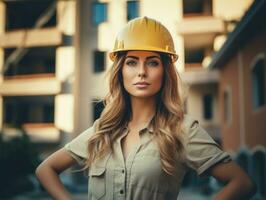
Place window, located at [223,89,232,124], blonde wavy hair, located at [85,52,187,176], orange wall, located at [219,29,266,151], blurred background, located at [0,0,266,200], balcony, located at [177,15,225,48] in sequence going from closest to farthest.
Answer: blonde wavy hair, located at [85,52,187,176] < orange wall, located at [219,29,266,151] < window, located at [223,89,232,124] < balcony, located at [177,15,225,48] < blurred background, located at [0,0,266,200]

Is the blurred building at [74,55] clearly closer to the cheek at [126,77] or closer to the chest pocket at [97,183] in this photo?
the cheek at [126,77]

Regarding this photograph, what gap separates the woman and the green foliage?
478 inches

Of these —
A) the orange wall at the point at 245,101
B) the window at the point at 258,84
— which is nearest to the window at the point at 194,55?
the orange wall at the point at 245,101

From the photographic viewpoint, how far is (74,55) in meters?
22.8

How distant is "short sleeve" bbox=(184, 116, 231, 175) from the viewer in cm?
192

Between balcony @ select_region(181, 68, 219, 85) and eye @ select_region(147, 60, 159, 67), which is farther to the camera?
balcony @ select_region(181, 68, 219, 85)

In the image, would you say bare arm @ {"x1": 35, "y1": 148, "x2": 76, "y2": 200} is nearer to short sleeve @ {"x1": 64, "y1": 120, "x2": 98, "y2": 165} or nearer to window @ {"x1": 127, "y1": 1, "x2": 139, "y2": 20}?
short sleeve @ {"x1": 64, "y1": 120, "x2": 98, "y2": 165}

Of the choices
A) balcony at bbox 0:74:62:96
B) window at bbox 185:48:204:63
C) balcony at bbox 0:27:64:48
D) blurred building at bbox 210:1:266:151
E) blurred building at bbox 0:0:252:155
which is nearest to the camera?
blurred building at bbox 210:1:266:151

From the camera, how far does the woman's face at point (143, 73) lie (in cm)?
217

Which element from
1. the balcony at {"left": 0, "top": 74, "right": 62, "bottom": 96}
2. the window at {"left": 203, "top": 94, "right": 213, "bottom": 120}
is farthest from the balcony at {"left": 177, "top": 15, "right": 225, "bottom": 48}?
the balcony at {"left": 0, "top": 74, "right": 62, "bottom": 96}

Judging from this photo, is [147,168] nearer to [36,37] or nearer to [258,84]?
[258,84]

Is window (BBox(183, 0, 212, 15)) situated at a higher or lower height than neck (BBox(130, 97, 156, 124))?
higher

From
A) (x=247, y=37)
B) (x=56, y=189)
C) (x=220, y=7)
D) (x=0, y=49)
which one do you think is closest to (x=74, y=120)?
(x=0, y=49)

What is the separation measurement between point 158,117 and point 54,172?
61cm
